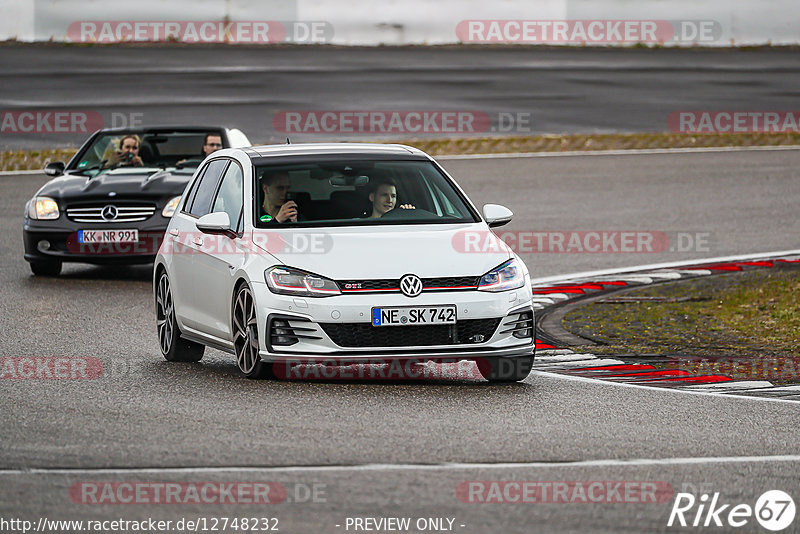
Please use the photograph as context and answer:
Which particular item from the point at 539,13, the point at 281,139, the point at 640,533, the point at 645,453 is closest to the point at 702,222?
the point at 281,139

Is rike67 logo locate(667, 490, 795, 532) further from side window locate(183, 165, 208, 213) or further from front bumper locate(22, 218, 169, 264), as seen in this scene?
front bumper locate(22, 218, 169, 264)

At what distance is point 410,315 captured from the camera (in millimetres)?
9742

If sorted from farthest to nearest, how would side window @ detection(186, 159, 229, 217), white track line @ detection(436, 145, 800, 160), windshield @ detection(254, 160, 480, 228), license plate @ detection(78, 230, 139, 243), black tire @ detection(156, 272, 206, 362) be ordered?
white track line @ detection(436, 145, 800, 160)
license plate @ detection(78, 230, 139, 243)
side window @ detection(186, 159, 229, 217)
black tire @ detection(156, 272, 206, 362)
windshield @ detection(254, 160, 480, 228)

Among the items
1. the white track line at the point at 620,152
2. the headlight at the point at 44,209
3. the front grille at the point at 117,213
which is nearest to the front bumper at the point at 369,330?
the front grille at the point at 117,213

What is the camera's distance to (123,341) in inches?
481

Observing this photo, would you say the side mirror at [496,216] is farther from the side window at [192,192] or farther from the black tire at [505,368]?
the side window at [192,192]

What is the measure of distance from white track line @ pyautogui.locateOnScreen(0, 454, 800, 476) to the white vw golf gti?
7.02ft

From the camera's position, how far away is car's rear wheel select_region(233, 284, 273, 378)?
1009 centimetres

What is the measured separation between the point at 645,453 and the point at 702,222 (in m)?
12.7

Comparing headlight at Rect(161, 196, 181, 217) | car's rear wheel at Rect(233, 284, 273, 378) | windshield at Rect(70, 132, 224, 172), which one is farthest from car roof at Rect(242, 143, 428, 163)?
windshield at Rect(70, 132, 224, 172)

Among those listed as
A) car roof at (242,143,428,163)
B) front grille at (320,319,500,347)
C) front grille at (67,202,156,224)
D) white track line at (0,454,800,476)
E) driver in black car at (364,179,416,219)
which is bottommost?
white track line at (0,454,800,476)

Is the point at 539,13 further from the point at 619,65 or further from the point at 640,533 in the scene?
the point at 640,533

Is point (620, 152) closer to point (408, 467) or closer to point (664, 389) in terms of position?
point (664, 389)

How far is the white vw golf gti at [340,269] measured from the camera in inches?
385
